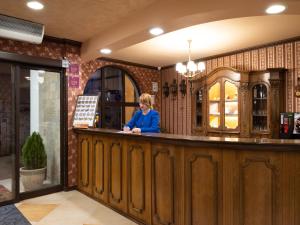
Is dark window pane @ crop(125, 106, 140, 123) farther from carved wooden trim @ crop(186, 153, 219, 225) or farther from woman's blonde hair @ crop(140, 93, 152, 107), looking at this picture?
A: carved wooden trim @ crop(186, 153, 219, 225)

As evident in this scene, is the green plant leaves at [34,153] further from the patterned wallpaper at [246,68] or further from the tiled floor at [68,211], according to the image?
the patterned wallpaper at [246,68]

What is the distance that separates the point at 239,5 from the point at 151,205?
2.19 m

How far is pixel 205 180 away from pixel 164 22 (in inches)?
66.1

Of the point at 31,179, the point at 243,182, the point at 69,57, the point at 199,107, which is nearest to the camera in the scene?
the point at 243,182

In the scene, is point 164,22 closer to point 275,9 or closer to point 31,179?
point 275,9

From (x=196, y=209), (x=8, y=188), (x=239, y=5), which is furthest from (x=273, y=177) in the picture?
(x=8, y=188)

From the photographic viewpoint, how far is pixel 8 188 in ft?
12.5

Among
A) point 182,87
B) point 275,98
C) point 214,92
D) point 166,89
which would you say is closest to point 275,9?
point 275,98

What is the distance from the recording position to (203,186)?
2238 mm

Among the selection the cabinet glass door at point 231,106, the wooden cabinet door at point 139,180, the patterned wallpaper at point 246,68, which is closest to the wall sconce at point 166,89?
the patterned wallpaper at point 246,68

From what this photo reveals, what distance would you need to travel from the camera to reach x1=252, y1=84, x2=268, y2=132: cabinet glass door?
4199mm

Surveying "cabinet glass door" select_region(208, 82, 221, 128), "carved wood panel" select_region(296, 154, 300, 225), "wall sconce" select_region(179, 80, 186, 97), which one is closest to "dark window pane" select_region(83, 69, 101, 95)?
"wall sconce" select_region(179, 80, 186, 97)

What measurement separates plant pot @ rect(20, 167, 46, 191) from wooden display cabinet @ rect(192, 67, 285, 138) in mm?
3054

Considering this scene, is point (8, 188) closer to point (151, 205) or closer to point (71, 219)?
point (71, 219)
